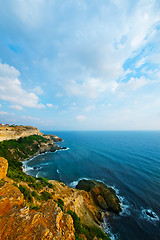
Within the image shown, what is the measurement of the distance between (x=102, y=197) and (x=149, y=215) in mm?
9970

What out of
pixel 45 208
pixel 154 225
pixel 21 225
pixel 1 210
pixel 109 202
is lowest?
pixel 154 225

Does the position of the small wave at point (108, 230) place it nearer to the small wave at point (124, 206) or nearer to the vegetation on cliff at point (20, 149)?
the small wave at point (124, 206)

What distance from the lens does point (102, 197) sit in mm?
21453

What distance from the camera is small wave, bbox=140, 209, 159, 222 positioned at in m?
17.7

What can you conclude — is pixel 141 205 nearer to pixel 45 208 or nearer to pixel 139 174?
pixel 139 174

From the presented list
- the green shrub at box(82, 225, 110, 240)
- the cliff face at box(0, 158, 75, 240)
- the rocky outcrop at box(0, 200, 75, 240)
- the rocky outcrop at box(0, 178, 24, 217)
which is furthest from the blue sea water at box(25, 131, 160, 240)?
the rocky outcrop at box(0, 178, 24, 217)

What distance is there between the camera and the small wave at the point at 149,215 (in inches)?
698

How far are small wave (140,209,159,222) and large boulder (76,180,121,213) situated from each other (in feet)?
16.1

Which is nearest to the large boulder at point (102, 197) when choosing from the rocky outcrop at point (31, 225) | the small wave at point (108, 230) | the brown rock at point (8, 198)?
the small wave at point (108, 230)

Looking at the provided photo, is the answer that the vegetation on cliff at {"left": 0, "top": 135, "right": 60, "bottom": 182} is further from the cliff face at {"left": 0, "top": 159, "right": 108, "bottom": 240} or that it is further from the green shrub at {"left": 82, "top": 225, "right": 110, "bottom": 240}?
the green shrub at {"left": 82, "top": 225, "right": 110, "bottom": 240}

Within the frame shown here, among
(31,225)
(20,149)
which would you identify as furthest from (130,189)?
(20,149)

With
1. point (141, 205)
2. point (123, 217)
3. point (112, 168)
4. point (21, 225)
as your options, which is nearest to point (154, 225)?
point (141, 205)

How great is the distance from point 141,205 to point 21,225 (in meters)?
27.6

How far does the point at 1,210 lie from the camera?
275 inches
